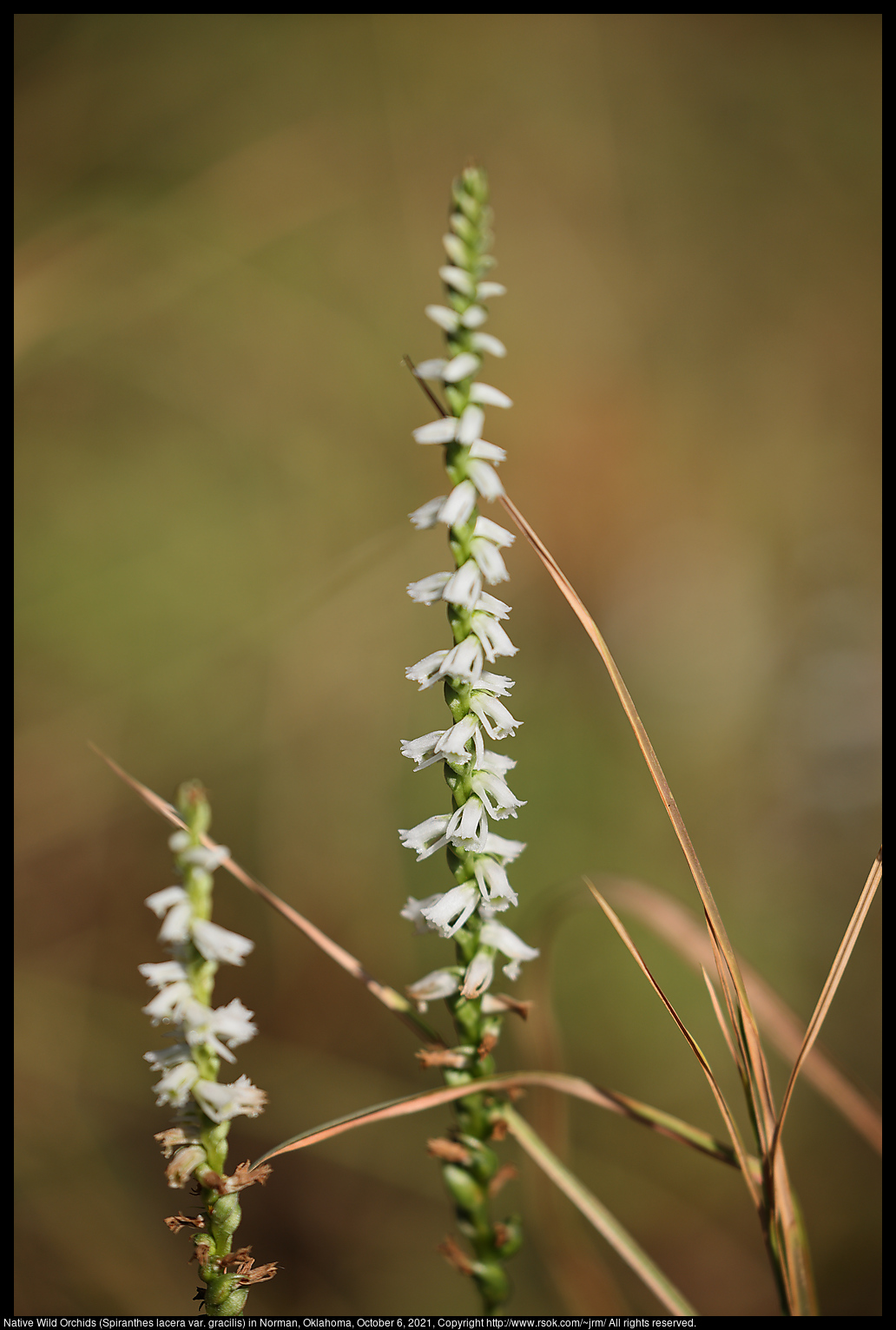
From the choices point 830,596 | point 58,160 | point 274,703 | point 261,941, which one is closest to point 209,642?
point 274,703

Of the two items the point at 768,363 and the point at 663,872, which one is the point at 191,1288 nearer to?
the point at 663,872

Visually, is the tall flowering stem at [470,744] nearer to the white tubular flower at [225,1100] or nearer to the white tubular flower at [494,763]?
the white tubular flower at [494,763]

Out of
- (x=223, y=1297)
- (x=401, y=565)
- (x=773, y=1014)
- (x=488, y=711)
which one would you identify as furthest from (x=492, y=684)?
(x=401, y=565)

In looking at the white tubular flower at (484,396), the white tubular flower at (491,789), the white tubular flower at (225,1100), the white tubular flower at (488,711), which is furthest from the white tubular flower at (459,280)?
the white tubular flower at (225,1100)

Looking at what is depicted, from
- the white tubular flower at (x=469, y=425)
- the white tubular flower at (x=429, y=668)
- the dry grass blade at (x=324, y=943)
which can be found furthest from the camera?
the dry grass blade at (x=324, y=943)

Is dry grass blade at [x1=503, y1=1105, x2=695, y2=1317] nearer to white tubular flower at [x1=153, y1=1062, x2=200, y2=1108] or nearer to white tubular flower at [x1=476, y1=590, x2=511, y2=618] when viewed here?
white tubular flower at [x1=153, y1=1062, x2=200, y2=1108]

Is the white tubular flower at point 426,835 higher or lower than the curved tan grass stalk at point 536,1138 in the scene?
higher
